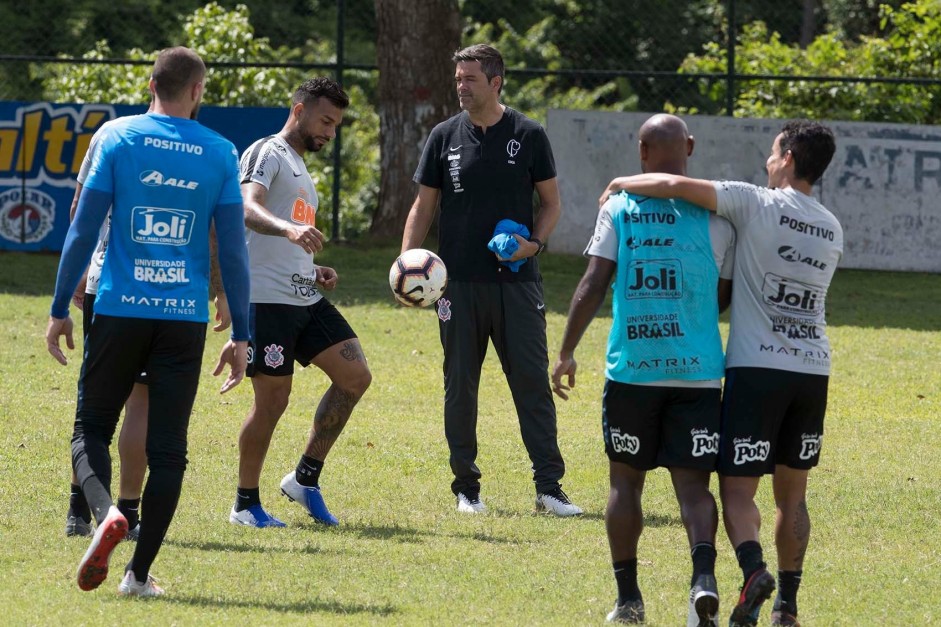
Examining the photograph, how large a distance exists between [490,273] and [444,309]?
33cm

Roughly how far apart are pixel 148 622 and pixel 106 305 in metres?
1.17

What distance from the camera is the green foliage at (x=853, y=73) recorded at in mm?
18547

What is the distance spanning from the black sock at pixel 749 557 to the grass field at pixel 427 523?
1.46 ft

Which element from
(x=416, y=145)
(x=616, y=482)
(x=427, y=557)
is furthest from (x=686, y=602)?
(x=416, y=145)

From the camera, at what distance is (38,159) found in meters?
17.0

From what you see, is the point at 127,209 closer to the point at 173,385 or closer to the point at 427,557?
the point at 173,385

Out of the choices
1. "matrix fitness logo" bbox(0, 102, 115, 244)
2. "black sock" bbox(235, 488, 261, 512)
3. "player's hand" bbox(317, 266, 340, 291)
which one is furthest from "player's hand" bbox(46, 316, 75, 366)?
"matrix fitness logo" bbox(0, 102, 115, 244)

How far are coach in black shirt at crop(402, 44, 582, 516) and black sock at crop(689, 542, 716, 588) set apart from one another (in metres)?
2.41

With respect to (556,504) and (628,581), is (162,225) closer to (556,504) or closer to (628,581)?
(628,581)

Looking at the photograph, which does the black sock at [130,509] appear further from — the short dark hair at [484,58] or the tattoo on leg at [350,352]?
the short dark hair at [484,58]

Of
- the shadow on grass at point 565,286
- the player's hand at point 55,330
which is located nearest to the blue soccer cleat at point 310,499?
the player's hand at point 55,330

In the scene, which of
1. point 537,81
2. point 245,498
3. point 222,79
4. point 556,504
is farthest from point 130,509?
point 537,81

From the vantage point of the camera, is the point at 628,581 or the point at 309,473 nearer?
the point at 628,581

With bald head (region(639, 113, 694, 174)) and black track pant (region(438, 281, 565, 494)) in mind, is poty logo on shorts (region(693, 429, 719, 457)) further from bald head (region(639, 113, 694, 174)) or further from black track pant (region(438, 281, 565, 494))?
black track pant (region(438, 281, 565, 494))
